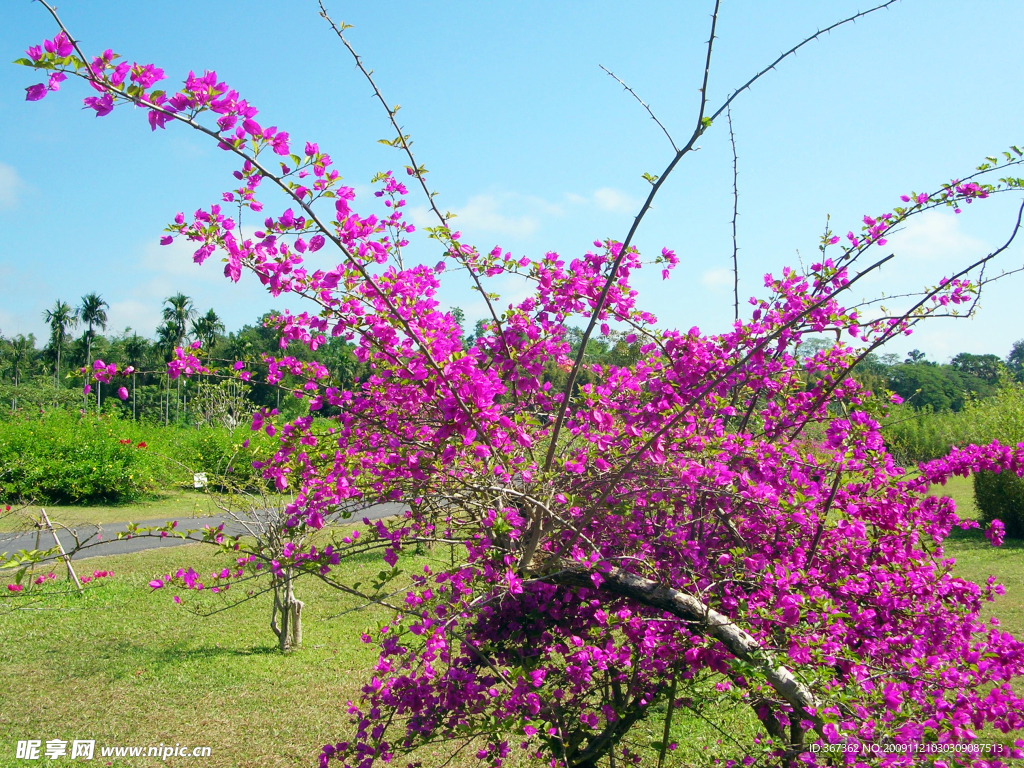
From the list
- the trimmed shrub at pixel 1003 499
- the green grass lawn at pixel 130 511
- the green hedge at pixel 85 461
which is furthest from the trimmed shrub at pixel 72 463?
the trimmed shrub at pixel 1003 499

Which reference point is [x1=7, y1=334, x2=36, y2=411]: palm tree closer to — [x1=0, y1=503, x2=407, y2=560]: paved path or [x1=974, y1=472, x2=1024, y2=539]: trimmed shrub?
[x1=0, y1=503, x2=407, y2=560]: paved path

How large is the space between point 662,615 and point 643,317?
1.39 m

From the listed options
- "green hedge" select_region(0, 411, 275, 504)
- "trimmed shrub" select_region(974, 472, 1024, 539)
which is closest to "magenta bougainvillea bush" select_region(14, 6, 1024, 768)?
"trimmed shrub" select_region(974, 472, 1024, 539)

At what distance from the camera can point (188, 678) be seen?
6.49 metres

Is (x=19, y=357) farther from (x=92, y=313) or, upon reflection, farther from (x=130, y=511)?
(x=130, y=511)

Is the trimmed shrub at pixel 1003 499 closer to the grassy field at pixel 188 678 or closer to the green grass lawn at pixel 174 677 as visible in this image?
the grassy field at pixel 188 678

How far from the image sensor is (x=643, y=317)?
336cm

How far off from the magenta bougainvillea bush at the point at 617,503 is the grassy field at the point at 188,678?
3.71ft

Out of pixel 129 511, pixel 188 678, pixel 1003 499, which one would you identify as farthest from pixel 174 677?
pixel 1003 499

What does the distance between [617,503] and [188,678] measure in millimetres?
5431

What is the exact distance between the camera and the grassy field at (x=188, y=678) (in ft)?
16.9

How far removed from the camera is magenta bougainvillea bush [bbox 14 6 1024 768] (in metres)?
2.42

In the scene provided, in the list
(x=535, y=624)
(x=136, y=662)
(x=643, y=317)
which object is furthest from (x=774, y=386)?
(x=136, y=662)

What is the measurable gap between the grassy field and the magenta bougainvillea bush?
1.13 meters
